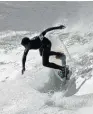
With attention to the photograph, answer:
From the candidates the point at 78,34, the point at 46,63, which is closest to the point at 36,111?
the point at 46,63

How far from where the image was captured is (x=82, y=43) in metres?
12.2

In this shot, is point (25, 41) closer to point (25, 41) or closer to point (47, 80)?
point (25, 41)

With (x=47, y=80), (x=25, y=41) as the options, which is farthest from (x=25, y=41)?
(x=47, y=80)

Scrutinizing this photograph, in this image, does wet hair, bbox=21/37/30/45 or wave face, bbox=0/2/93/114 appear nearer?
wave face, bbox=0/2/93/114

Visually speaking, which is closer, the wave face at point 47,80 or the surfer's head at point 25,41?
the wave face at point 47,80

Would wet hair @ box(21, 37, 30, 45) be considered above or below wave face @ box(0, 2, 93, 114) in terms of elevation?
above

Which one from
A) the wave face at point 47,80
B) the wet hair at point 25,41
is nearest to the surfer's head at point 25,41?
the wet hair at point 25,41

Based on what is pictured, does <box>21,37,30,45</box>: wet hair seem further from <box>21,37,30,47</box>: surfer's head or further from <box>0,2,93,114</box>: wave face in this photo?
<box>0,2,93,114</box>: wave face

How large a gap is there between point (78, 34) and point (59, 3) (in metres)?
14.3

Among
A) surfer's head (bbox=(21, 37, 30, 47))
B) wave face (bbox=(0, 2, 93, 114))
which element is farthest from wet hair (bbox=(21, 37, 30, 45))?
wave face (bbox=(0, 2, 93, 114))

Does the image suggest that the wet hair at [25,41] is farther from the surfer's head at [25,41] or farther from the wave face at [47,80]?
the wave face at [47,80]

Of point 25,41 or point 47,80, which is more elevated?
point 25,41

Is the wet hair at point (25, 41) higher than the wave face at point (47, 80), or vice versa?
the wet hair at point (25, 41)

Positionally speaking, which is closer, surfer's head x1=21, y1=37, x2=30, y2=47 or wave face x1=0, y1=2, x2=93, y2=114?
wave face x1=0, y1=2, x2=93, y2=114
